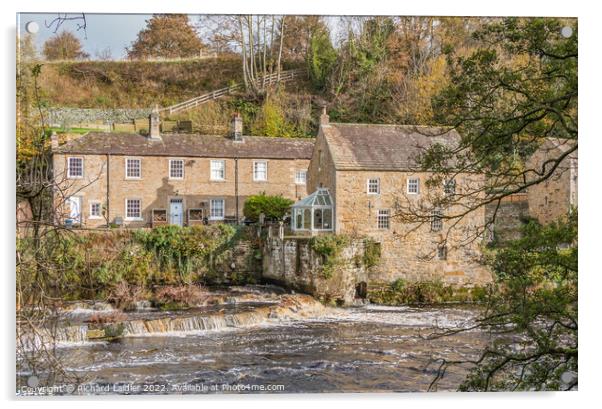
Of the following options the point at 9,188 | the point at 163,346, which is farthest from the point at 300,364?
the point at 9,188

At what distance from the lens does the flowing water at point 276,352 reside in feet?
25.9

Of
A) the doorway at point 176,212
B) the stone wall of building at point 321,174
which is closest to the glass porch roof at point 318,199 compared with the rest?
the stone wall of building at point 321,174

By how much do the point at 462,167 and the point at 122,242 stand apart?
7045mm

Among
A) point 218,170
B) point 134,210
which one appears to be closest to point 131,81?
point 134,210

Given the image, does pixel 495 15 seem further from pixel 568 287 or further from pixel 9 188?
pixel 9 188

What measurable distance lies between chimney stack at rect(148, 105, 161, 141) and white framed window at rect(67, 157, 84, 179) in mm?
1297

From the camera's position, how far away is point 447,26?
7.92 meters

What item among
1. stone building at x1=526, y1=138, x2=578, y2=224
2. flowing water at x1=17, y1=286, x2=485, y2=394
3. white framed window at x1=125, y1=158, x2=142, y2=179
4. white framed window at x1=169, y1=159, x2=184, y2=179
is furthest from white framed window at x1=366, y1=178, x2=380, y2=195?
white framed window at x1=125, y1=158, x2=142, y2=179

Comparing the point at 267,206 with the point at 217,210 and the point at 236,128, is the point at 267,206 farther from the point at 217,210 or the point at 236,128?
the point at 236,128

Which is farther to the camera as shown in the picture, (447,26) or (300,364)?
(300,364)

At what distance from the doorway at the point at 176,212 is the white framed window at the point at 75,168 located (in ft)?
6.66

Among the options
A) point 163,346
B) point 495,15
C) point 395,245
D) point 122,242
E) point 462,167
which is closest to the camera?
point 462,167

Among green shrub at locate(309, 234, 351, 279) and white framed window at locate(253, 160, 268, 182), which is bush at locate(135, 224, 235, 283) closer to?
A: white framed window at locate(253, 160, 268, 182)

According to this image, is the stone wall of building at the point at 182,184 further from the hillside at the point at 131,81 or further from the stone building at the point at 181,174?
the hillside at the point at 131,81
